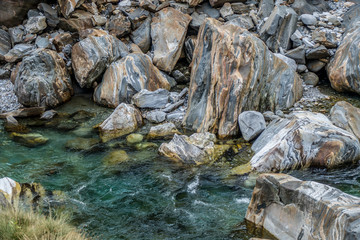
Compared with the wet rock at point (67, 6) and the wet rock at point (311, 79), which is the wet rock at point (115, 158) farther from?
the wet rock at point (67, 6)

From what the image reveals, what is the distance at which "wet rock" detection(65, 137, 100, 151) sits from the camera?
10.1 m

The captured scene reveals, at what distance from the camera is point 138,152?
9.79m

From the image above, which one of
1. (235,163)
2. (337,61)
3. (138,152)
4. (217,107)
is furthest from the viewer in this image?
(337,61)

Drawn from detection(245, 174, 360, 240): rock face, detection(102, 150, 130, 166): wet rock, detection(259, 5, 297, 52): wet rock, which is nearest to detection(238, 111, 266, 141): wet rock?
detection(102, 150, 130, 166): wet rock

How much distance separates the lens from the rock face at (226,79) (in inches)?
410

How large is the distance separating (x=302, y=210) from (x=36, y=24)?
14.5m

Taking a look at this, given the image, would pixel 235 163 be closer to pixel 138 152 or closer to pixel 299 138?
pixel 299 138

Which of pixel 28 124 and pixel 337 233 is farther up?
pixel 337 233

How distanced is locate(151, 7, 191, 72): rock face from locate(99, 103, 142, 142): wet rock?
3943mm

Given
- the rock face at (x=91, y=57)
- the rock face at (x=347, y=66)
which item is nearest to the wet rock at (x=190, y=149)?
the rock face at (x=91, y=57)

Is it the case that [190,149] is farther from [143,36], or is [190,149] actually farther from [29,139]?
[143,36]

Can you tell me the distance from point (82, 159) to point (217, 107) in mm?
4178

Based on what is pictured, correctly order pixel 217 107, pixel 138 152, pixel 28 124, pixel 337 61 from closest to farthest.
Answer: pixel 138 152, pixel 217 107, pixel 28 124, pixel 337 61

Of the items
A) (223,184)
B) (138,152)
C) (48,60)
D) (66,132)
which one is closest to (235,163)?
(223,184)
